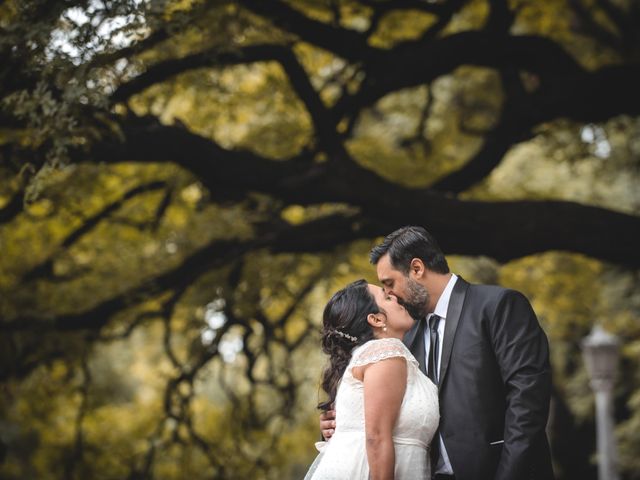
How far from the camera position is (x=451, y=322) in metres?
4.11

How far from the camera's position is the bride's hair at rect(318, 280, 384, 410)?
422 cm

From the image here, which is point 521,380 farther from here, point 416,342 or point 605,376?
point 605,376

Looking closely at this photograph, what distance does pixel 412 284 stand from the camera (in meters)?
4.20

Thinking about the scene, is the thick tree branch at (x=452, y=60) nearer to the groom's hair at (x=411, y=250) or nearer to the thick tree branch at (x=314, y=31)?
the thick tree branch at (x=314, y=31)

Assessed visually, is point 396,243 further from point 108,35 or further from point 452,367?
point 108,35

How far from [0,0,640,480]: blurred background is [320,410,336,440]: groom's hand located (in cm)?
250

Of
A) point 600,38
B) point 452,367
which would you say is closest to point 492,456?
point 452,367

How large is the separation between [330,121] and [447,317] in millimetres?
4022

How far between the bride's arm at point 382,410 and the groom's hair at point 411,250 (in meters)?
0.54

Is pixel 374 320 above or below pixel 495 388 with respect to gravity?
above

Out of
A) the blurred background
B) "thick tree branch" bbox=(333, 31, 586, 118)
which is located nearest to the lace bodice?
the blurred background

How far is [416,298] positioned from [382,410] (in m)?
0.63

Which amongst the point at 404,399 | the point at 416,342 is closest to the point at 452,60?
the point at 416,342

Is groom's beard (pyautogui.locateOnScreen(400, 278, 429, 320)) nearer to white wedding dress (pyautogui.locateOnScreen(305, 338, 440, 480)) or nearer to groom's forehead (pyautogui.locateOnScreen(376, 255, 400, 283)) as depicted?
groom's forehead (pyautogui.locateOnScreen(376, 255, 400, 283))
